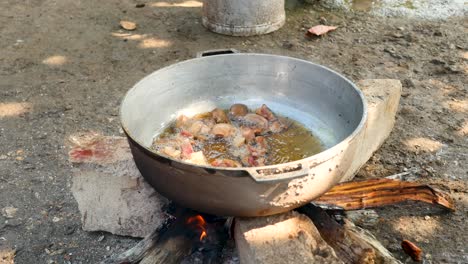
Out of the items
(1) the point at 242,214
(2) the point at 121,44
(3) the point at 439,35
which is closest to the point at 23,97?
(2) the point at 121,44

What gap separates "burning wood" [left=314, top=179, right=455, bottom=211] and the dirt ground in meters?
0.11

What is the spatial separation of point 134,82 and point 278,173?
101 inches

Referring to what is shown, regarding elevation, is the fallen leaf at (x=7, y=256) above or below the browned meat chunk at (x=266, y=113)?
below

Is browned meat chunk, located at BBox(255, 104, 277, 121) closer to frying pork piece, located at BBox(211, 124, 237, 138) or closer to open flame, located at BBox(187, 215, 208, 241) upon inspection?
frying pork piece, located at BBox(211, 124, 237, 138)

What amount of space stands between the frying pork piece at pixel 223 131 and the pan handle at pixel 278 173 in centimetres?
70

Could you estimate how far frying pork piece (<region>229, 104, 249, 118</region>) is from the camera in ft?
7.98

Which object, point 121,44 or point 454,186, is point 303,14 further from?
point 454,186

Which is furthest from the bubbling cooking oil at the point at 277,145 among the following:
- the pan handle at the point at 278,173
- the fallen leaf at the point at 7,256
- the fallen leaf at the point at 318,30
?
the fallen leaf at the point at 318,30

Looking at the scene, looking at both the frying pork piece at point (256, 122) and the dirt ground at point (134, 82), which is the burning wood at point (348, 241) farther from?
the frying pork piece at point (256, 122)

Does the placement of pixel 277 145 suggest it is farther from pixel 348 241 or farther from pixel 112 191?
pixel 112 191

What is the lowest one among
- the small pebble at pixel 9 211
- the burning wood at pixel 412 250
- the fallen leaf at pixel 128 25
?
the fallen leaf at pixel 128 25

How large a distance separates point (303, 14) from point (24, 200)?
345cm

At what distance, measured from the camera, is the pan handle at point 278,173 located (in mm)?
1542

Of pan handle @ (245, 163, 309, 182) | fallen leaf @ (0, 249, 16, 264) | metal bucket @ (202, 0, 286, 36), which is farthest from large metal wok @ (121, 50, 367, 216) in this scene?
metal bucket @ (202, 0, 286, 36)
